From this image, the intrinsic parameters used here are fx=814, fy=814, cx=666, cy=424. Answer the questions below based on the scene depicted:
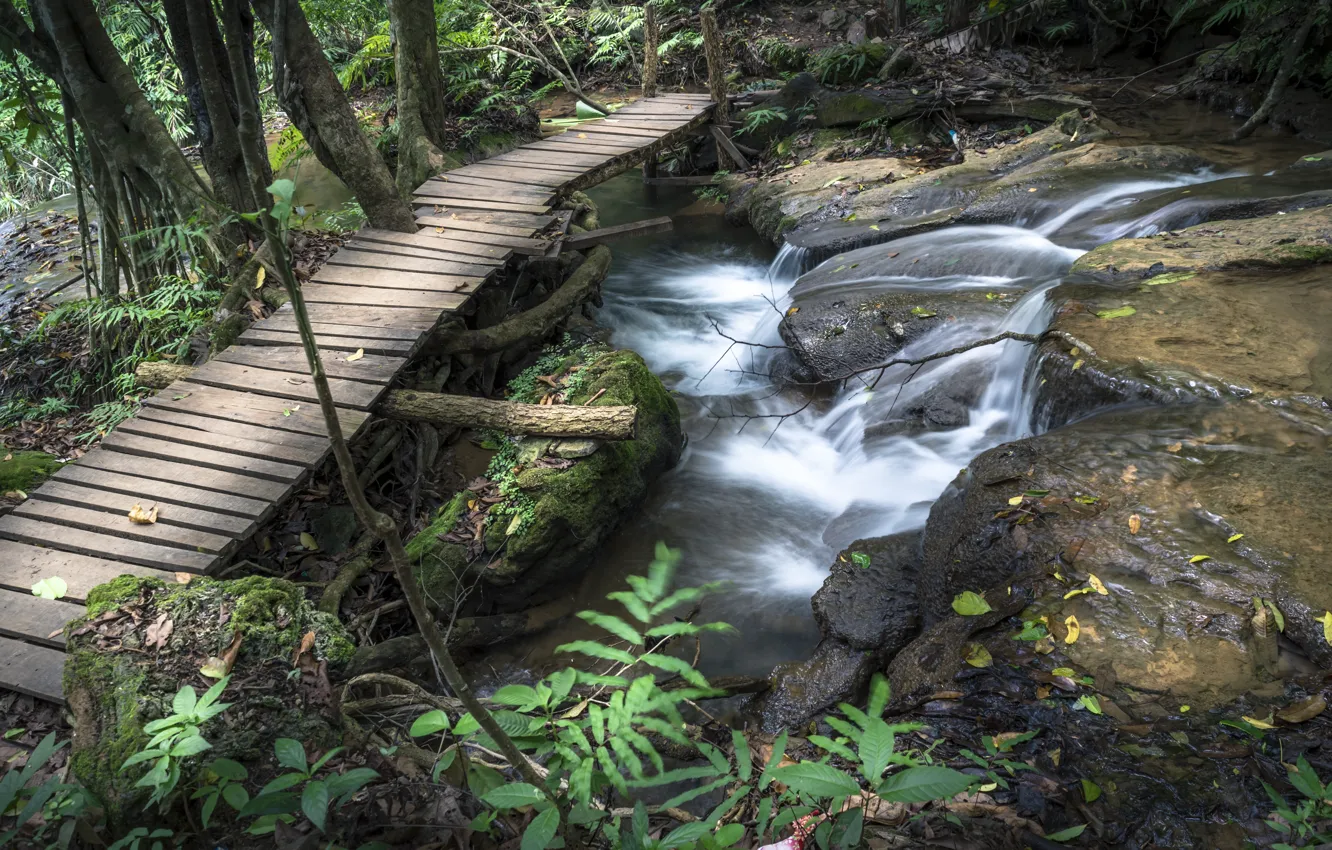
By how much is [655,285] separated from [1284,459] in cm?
715

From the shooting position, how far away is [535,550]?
532 cm

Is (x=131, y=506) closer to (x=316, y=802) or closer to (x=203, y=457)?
(x=203, y=457)

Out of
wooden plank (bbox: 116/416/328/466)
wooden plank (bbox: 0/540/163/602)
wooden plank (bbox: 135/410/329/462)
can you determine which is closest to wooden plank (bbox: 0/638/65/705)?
wooden plank (bbox: 0/540/163/602)

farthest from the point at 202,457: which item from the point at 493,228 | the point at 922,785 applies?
the point at 922,785

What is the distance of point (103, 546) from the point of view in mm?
4336

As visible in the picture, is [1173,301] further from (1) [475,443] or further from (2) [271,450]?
(2) [271,450]

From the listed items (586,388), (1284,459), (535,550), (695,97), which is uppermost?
(695,97)

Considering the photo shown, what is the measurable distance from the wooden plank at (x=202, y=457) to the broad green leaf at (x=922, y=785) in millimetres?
3885

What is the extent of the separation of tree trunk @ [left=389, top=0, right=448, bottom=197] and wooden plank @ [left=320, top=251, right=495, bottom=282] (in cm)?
210

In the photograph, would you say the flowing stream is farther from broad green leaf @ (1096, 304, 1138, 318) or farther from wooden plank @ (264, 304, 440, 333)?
wooden plank @ (264, 304, 440, 333)

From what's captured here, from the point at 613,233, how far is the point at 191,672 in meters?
5.36

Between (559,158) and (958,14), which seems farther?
(958,14)

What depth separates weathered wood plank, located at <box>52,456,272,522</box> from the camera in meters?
4.51

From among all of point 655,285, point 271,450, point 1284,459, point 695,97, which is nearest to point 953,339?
point 1284,459
